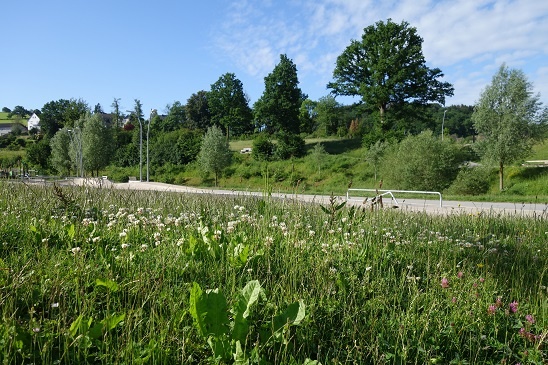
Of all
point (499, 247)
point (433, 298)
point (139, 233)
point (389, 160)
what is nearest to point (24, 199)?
point (139, 233)

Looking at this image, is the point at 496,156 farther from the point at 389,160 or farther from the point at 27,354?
the point at 27,354

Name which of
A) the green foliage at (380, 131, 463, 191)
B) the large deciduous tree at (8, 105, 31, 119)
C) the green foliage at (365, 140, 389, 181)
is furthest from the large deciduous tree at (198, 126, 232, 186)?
the large deciduous tree at (8, 105, 31, 119)

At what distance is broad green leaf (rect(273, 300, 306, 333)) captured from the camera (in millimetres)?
2258

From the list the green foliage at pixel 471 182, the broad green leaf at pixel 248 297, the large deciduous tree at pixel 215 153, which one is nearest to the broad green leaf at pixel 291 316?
the broad green leaf at pixel 248 297

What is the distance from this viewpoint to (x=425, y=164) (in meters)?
29.1

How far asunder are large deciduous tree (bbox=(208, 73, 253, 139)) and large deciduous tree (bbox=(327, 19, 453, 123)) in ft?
72.9

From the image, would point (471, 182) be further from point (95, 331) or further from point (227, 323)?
point (95, 331)

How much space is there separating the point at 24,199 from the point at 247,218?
171 inches

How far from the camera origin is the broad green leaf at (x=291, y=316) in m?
2.26

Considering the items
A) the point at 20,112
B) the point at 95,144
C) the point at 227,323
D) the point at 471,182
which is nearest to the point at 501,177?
the point at 471,182

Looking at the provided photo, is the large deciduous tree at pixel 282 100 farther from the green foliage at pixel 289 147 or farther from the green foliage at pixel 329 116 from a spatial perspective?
the green foliage at pixel 329 116

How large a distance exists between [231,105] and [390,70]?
30.4m

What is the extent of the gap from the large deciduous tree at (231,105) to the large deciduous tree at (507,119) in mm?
42544

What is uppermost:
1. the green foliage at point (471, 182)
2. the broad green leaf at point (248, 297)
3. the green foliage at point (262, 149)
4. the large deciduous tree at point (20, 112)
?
the large deciduous tree at point (20, 112)
